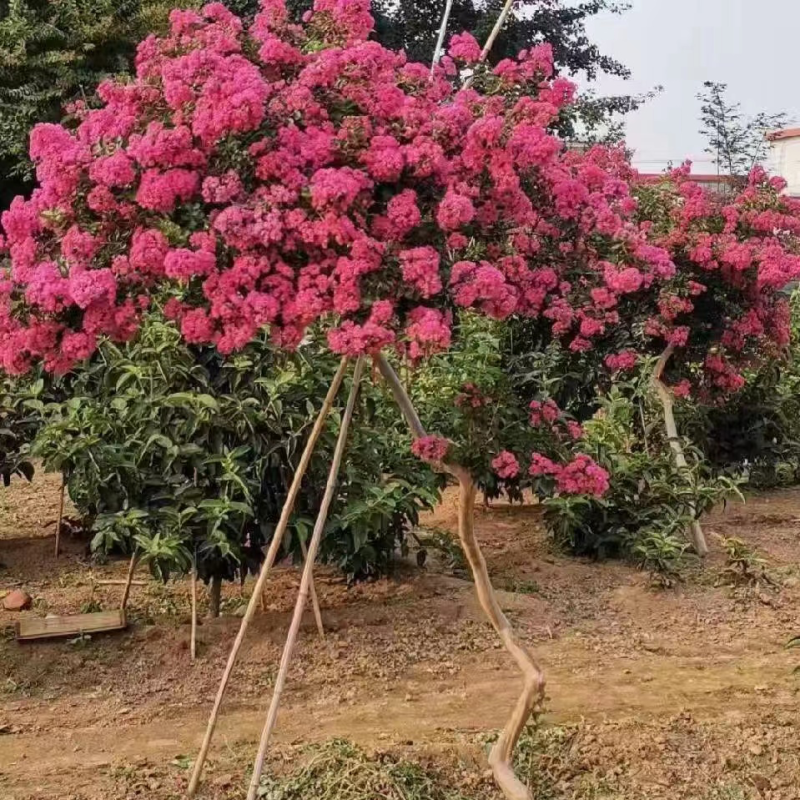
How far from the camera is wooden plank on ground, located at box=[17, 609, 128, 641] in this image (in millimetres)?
4406

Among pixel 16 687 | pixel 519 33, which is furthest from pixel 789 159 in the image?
pixel 16 687

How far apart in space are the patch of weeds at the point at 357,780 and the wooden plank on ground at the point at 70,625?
159 centimetres

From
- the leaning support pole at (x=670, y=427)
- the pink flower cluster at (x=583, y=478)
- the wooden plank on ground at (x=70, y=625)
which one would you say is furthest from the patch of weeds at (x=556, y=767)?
the leaning support pole at (x=670, y=427)

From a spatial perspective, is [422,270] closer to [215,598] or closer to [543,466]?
[543,466]

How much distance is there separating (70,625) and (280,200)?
2737mm

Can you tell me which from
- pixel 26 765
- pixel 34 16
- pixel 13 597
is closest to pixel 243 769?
pixel 26 765

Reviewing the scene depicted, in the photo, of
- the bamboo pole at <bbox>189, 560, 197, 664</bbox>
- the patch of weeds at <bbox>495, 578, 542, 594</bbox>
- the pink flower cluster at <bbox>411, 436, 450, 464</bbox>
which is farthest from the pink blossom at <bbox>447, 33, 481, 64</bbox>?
the patch of weeds at <bbox>495, 578, 542, 594</bbox>

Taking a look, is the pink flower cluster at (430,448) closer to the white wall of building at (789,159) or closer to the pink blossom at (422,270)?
the pink blossom at (422,270)

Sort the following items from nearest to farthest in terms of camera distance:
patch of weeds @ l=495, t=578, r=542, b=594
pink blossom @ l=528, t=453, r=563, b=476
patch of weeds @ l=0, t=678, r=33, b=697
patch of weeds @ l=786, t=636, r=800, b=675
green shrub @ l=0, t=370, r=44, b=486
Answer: patch of weeds @ l=786, t=636, r=800, b=675
pink blossom @ l=528, t=453, r=563, b=476
patch of weeds @ l=0, t=678, r=33, b=697
green shrub @ l=0, t=370, r=44, b=486
patch of weeds @ l=495, t=578, r=542, b=594

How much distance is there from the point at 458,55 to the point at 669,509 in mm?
3525

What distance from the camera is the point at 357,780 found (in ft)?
9.91

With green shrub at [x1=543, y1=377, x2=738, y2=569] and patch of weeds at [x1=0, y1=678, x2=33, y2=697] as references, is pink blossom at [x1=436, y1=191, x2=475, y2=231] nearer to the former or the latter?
patch of weeds at [x1=0, y1=678, x2=33, y2=697]

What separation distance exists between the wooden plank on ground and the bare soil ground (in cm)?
5

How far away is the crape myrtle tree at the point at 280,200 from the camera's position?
2447 millimetres
